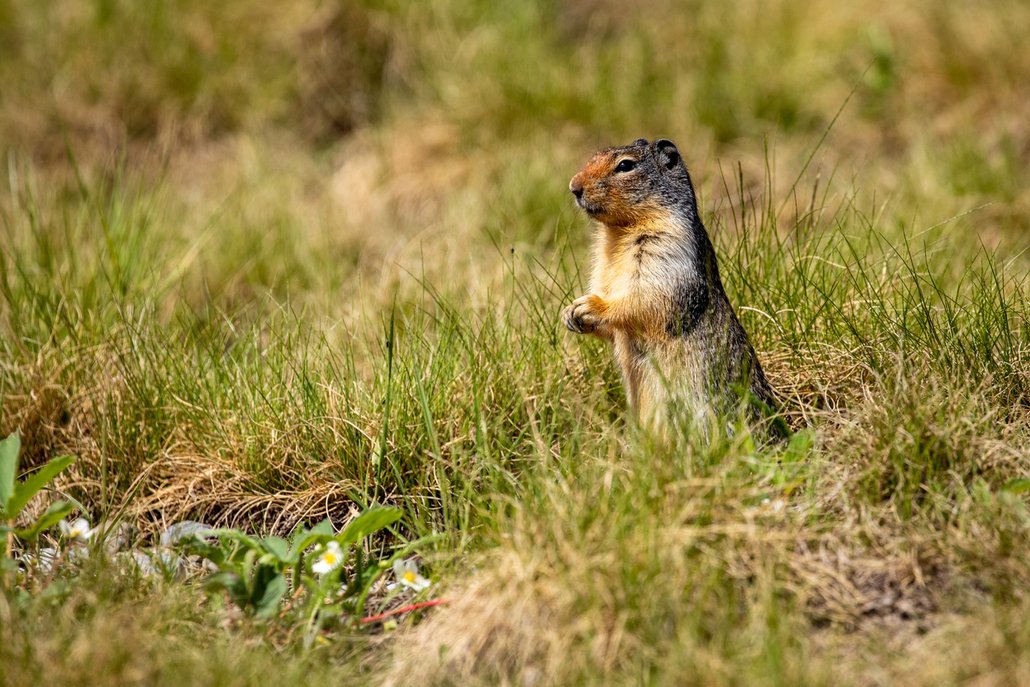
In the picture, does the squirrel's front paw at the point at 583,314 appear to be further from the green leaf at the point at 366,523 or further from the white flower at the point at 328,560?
the white flower at the point at 328,560

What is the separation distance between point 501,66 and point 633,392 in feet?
12.1

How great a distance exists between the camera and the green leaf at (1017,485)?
10.4 ft

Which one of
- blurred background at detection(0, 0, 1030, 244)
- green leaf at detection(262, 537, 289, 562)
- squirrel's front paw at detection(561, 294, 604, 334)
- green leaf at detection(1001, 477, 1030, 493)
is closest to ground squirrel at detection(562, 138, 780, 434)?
squirrel's front paw at detection(561, 294, 604, 334)

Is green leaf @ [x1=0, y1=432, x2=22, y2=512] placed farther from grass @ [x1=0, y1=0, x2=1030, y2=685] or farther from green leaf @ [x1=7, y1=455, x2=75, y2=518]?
grass @ [x1=0, y1=0, x2=1030, y2=685]

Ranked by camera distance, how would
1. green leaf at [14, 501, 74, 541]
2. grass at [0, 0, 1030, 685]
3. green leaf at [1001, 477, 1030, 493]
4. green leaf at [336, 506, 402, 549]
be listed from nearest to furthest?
grass at [0, 0, 1030, 685] < green leaf at [1001, 477, 1030, 493] < green leaf at [14, 501, 74, 541] < green leaf at [336, 506, 402, 549]

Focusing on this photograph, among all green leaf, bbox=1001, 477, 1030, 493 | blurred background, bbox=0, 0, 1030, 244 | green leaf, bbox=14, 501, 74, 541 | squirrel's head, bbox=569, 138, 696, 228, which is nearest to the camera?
green leaf, bbox=1001, 477, 1030, 493

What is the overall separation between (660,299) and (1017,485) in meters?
1.19

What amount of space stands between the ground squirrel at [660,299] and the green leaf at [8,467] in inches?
64.9

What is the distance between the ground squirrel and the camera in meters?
3.71

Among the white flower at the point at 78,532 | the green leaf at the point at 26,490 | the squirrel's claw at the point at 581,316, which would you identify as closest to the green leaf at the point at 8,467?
the green leaf at the point at 26,490

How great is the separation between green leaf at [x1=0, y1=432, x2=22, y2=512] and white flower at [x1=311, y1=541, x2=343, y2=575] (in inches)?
33.5

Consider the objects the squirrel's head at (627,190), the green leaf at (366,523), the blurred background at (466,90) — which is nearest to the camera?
the green leaf at (366,523)

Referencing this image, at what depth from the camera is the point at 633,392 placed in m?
3.89

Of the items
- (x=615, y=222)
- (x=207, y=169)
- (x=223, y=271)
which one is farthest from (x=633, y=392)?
(x=207, y=169)
